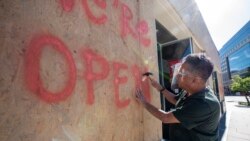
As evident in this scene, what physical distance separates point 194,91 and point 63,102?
55.4 inches

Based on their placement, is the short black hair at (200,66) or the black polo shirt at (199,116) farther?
the short black hair at (200,66)

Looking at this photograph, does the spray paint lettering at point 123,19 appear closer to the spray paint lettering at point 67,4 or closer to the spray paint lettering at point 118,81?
the spray paint lettering at point 67,4

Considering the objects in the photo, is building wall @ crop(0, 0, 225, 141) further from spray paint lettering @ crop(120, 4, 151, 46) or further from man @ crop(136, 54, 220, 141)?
man @ crop(136, 54, 220, 141)

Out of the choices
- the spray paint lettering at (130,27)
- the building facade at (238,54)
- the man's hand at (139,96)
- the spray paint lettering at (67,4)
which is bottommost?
the man's hand at (139,96)

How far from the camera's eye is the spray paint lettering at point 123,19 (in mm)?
1676

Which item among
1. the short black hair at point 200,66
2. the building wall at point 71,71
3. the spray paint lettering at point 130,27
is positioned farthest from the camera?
the spray paint lettering at point 130,27

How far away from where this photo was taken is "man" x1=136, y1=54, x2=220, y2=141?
1.97m

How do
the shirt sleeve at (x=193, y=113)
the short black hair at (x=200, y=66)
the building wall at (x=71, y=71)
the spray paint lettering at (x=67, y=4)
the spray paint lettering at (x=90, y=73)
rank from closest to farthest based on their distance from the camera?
the building wall at (x=71, y=71) < the spray paint lettering at (x=67, y=4) < the spray paint lettering at (x=90, y=73) < the shirt sleeve at (x=193, y=113) < the short black hair at (x=200, y=66)

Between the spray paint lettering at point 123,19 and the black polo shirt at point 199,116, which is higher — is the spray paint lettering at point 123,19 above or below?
above

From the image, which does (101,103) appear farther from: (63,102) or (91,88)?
(63,102)

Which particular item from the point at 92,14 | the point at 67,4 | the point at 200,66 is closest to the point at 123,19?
the point at 92,14

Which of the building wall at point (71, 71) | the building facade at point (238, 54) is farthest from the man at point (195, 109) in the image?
the building facade at point (238, 54)

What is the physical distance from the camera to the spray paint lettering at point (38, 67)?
3.92ft

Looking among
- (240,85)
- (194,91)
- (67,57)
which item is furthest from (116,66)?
(240,85)
